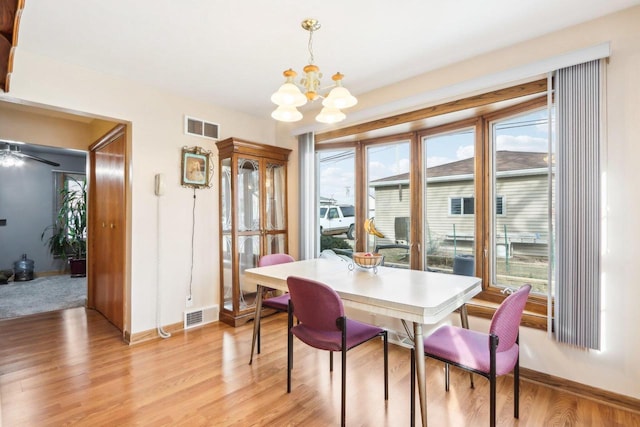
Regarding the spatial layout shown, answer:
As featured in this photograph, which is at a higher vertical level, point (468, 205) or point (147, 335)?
point (468, 205)

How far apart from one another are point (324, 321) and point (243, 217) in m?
2.11

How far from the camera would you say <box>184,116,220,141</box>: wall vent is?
3.43m

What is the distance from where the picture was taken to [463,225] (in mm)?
2906

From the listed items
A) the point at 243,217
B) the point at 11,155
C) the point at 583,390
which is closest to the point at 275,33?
the point at 243,217

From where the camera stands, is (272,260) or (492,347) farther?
(272,260)

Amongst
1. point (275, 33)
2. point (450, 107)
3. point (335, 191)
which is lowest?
point (335, 191)

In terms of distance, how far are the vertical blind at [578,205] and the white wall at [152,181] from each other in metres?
3.28

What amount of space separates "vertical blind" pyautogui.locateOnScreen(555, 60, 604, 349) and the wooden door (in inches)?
148

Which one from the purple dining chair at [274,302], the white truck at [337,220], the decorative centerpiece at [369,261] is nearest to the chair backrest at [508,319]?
the decorative centerpiece at [369,261]

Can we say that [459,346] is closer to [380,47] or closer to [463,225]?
[463,225]

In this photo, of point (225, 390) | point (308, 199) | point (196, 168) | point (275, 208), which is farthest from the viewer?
point (275, 208)

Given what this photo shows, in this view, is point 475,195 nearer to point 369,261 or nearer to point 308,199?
point 369,261

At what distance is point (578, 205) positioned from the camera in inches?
80.1

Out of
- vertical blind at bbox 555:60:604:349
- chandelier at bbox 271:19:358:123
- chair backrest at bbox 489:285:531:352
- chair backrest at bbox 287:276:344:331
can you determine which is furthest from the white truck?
chair backrest at bbox 489:285:531:352
